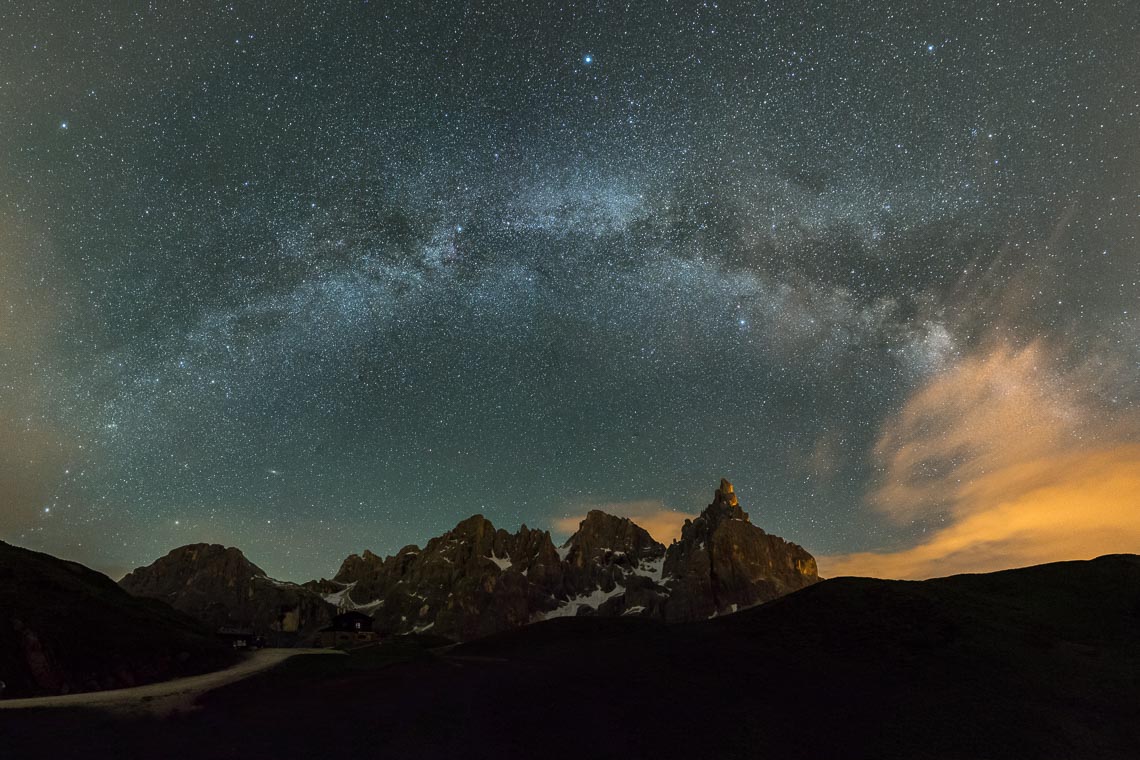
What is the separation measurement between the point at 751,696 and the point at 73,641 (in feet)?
172

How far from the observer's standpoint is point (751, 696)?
35719mm

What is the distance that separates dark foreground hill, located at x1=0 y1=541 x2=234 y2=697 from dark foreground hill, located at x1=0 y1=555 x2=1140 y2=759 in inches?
443

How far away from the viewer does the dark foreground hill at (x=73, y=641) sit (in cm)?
4453

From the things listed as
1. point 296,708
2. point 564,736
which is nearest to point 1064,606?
point 564,736

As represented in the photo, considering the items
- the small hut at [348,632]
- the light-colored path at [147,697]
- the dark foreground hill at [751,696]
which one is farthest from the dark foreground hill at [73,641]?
the small hut at [348,632]

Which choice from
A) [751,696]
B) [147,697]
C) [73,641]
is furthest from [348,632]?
[751,696]

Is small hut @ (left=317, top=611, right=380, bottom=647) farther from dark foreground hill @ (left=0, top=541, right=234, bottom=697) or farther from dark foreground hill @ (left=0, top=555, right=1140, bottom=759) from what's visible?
dark foreground hill @ (left=0, top=555, right=1140, bottom=759)

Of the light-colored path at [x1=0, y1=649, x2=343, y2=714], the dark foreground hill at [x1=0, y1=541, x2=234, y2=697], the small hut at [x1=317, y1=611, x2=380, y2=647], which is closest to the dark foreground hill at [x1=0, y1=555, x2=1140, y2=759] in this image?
the light-colored path at [x1=0, y1=649, x2=343, y2=714]

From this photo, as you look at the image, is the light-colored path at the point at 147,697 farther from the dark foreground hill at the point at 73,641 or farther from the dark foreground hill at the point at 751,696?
the dark foreground hill at the point at 73,641

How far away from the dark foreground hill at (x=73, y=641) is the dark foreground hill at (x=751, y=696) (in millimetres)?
11261

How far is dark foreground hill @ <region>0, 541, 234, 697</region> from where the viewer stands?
4453cm

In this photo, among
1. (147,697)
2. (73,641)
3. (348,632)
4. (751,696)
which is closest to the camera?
(751,696)

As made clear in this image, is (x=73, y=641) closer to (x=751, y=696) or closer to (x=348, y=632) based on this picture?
(x=751, y=696)

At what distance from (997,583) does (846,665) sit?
27737 millimetres
